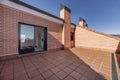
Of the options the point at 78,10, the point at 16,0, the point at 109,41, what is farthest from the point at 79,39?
the point at 16,0

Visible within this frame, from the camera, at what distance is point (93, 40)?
7.87 metres

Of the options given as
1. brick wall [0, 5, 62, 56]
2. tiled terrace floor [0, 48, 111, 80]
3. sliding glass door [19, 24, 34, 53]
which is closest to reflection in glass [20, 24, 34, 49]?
sliding glass door [19, 24, 34, 53]

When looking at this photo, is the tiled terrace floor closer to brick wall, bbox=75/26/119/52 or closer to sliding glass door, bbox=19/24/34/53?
sliding glass door, bbox=19/24/34/53

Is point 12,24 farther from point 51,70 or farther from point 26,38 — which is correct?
point 51,70

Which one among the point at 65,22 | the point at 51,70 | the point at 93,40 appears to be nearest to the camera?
the point at 51,70

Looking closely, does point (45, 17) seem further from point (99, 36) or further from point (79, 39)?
point (99, 36)

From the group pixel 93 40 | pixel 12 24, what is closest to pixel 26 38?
pixel 12 24

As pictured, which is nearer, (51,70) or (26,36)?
(51,70)

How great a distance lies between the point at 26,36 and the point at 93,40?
665 cm

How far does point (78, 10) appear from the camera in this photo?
35.4 ft

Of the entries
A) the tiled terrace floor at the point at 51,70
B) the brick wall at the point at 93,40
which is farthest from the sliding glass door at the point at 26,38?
the brick wall at the point at 93,40

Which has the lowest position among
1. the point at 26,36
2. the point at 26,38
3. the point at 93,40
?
the point at 93,40

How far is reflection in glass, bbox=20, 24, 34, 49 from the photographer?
14.1ft

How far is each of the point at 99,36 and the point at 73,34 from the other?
2919 millimetres
